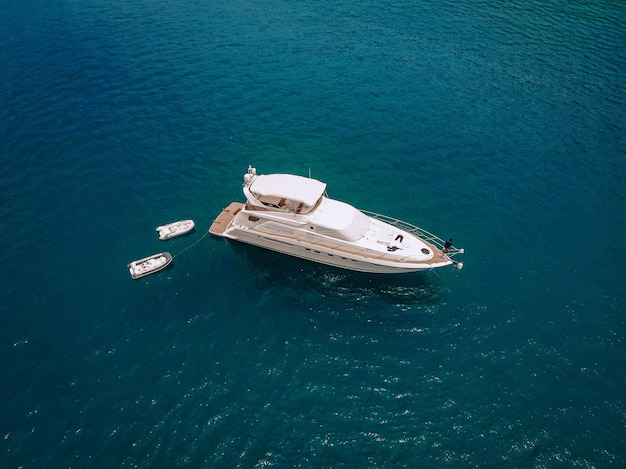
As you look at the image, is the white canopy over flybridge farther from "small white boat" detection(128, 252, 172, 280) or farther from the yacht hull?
"small white boat" detection(128, 252, 172, 280)

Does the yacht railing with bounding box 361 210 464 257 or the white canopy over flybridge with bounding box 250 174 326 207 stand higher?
the white canopy over flybridge with bounding box 250 174 326 207

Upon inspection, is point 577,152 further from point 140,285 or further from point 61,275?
point 61,275

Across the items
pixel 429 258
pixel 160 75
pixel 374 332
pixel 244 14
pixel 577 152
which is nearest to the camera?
pixel 374 332

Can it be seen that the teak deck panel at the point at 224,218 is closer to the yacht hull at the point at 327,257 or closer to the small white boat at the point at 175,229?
the yacht hull at the point at 327,257

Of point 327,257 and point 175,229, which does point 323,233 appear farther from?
point 175,229

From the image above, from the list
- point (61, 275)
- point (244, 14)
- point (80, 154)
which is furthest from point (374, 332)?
point (244, 14)

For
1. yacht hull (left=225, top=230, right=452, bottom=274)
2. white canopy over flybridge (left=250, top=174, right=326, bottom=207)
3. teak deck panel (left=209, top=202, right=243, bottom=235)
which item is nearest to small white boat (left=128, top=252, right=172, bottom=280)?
teak deck panel (left=209, top=202, right=243, bottom=235)

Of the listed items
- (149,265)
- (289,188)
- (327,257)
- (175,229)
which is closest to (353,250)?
(327,257)
